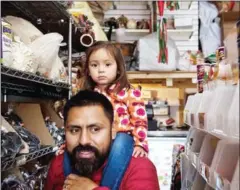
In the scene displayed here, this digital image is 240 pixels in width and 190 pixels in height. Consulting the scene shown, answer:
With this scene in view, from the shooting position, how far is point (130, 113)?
2.39 metres

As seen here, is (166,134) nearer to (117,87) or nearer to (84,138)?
(117,87)

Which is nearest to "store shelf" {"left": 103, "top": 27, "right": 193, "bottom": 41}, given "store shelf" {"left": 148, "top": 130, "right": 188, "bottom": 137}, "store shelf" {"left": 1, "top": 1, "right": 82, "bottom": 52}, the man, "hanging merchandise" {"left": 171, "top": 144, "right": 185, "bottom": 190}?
"store shelf" {"left": 148, "top": 130, "right": 188, "bottom": 137}

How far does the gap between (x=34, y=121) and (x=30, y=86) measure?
42 cm

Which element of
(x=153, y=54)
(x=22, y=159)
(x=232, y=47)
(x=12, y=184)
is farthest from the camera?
(x=153, y=54)

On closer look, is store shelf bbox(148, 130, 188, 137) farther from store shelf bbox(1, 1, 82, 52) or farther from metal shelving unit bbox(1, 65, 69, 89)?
metal shelving unit bbox(1, 65, 69, 89)

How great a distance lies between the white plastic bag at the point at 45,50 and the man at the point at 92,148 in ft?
2.61

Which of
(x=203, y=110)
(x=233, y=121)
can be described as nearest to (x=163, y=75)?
(x=203, y=110)

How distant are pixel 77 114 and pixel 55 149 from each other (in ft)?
3.00

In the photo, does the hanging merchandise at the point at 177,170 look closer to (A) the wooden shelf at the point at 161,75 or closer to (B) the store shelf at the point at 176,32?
(A) the wooden shelf at the point at 161,75

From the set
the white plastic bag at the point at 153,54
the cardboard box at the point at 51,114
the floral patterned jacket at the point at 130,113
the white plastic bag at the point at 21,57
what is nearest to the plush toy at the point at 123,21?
the white plastic bag at the point at 153,54

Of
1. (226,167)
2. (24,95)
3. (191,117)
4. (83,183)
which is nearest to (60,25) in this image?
(24,95)

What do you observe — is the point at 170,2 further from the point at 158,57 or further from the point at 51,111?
the point at 51,111

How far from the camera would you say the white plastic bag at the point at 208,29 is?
513 cm

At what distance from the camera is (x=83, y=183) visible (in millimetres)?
1509
